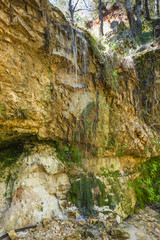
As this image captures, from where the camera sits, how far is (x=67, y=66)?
390 centimetres

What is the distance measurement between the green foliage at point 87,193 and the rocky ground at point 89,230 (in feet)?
1.07

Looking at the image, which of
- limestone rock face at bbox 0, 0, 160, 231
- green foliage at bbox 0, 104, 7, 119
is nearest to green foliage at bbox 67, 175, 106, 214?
limestone rock face at bbox 0, 0, 160, 231

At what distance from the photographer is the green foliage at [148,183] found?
4941mm

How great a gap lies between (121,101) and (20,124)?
3.12m

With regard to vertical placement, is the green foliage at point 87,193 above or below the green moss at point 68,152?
below

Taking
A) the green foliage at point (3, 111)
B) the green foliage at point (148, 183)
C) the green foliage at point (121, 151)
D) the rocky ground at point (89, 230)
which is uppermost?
the green foliage at point (3, 111)

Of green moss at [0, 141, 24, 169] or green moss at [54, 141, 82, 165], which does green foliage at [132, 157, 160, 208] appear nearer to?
green moss at [54, 141, 82, 165]

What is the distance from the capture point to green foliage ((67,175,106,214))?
12.5 ft

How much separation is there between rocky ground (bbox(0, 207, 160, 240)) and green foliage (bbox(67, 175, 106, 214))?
1.07 ft

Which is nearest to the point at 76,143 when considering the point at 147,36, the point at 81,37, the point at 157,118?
the point at 81,37

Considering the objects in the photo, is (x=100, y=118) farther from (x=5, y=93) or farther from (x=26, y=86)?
(x=5, y=93)

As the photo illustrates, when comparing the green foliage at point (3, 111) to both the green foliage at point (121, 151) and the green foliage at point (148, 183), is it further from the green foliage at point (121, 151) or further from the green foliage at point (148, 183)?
the green foliage at point (148, 183)

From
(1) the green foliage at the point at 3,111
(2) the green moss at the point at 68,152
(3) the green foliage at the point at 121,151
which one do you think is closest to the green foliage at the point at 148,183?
(3) the green foliage at the point at 121,151

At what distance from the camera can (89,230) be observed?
127 inches
